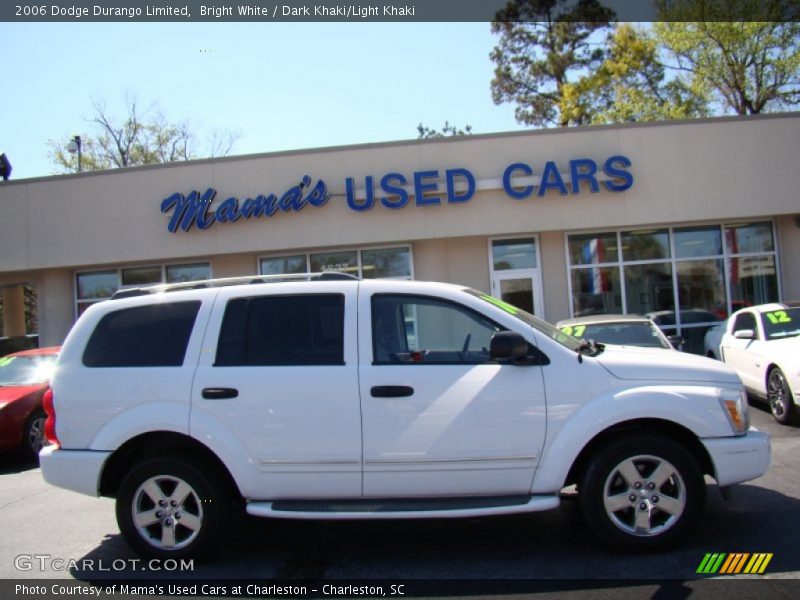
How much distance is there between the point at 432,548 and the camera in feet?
14.8

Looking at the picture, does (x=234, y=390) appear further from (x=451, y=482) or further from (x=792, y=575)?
(x=792, y=575)

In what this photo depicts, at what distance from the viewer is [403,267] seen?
14.5 meters

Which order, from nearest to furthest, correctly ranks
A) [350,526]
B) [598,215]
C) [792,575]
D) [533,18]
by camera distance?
[792,575], [350,526], [598,215], [533,18]

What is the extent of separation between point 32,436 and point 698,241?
1323 centimetres

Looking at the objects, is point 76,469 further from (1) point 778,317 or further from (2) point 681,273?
(2) point 681,273

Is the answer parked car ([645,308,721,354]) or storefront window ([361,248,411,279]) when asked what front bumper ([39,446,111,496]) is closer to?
storefront window ([361,248,411,279])

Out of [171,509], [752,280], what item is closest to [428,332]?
[171,509]

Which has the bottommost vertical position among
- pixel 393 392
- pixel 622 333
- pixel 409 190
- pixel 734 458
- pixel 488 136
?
pixel 734 458

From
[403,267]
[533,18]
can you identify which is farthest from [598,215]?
[533,18]

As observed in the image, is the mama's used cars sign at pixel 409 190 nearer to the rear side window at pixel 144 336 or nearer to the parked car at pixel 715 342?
the parked car at pixel 715 342

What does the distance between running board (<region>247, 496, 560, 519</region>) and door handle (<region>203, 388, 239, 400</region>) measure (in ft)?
2.48

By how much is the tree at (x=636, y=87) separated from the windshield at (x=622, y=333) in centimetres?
2160

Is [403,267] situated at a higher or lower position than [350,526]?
higher

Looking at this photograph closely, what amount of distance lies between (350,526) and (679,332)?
11135 mm
